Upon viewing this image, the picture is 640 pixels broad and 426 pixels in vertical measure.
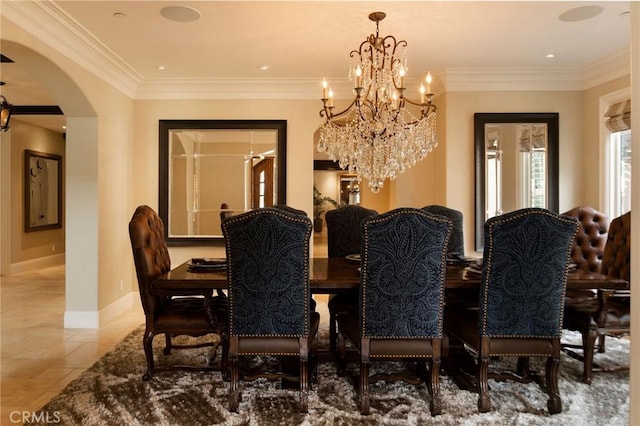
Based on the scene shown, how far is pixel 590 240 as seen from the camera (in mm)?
3680

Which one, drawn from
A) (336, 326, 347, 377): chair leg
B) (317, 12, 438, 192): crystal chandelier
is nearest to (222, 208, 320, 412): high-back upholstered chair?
(336, 326, 347, 377): chair leg

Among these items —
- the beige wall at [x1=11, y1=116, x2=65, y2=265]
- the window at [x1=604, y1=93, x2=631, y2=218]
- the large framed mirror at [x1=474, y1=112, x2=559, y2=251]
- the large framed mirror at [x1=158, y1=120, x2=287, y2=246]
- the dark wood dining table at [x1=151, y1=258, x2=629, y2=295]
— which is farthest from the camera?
the beige wall at [x1=11, y1=116, x2=65, y2=265]

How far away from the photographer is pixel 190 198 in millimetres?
5066

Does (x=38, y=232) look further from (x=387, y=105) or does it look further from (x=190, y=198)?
(x=387, y=105)

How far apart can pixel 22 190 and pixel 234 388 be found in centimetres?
700

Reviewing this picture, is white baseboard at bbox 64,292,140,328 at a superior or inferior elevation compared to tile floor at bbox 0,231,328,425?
superior

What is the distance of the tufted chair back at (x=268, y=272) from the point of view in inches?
86.1

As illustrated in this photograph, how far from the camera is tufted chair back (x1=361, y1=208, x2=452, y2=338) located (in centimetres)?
217

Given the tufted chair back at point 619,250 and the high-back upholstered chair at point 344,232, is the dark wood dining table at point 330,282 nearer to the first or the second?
the tufted chair back at point 619,250

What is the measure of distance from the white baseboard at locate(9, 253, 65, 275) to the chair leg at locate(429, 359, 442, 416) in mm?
7546

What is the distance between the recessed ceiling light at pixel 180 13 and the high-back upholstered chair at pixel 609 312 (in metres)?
3.50

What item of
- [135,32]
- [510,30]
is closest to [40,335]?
[135,32]

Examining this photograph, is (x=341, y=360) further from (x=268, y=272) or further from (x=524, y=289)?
(x=524, y=289)

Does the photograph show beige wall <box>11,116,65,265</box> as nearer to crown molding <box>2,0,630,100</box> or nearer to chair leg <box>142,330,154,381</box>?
crown molding <box>2,0,630,100</box>
